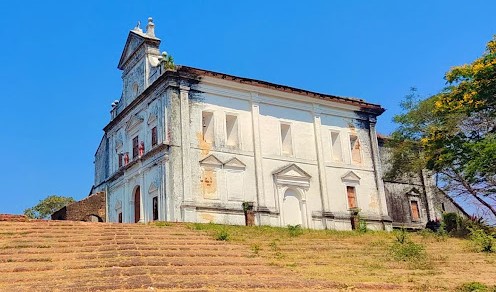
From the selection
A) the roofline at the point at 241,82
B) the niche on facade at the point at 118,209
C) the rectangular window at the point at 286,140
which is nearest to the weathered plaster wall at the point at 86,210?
the niche on facade at the point at 118,209

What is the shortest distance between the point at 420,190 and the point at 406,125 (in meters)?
6.17

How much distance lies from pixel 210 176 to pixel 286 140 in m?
5.21

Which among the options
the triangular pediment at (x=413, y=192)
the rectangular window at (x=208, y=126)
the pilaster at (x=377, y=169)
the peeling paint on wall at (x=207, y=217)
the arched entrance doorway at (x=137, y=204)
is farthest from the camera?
the triangular pediment at (x=413, y=192)

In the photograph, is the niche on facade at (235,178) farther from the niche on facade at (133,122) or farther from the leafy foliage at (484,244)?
the leafy foliage at (484,244)

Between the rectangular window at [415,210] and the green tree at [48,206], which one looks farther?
the green tree at [48,206]

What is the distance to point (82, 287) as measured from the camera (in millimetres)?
8297

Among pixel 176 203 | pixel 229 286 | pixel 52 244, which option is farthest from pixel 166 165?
pixel 229 286

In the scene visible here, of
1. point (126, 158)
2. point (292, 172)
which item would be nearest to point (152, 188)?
point (126, 158)

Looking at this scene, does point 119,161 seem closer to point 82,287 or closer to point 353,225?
point 353,225

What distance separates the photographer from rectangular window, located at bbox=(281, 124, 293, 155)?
1000 inches

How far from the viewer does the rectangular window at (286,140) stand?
83.3 feet

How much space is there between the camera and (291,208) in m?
24.3

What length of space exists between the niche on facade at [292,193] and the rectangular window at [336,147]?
269 cm

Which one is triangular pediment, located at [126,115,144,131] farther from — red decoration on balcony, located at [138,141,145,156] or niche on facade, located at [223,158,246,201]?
niche on facade, located at [223,158,246,201]
